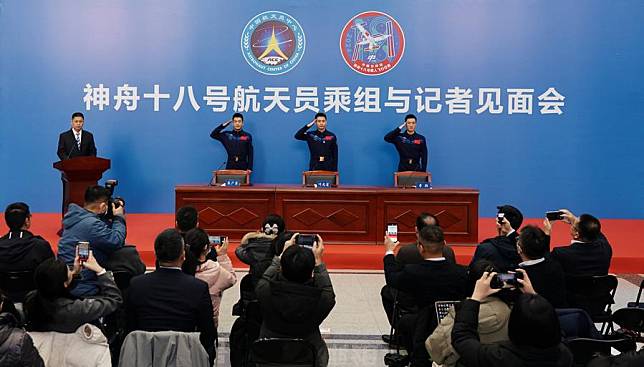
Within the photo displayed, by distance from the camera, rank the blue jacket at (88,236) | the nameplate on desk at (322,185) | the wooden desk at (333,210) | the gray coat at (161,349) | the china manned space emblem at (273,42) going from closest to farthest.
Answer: the gray coat at (161,349) < the blue jacket at (88,236) < the wooden desk at (333,210) < the nameplate on desk at (322,185) < the china manned space emblem at (273,42)

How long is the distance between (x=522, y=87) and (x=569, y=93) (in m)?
0.61

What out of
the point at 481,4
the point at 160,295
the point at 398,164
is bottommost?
the point at 160,295

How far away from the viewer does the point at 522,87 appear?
8.16 meters

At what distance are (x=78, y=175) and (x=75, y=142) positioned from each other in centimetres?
93

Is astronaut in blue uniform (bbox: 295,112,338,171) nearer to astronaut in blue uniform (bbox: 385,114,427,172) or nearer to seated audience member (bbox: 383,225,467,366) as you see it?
astronaut in blue uniform (bbox: 385,114,427,172)

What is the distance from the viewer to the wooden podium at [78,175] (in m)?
6.42

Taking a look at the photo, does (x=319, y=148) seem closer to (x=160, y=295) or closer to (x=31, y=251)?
(x=31, y=251)

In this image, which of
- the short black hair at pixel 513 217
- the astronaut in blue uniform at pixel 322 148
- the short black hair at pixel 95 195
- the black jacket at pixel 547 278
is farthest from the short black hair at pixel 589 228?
the astronaut in blue uniform at pixel 322 148

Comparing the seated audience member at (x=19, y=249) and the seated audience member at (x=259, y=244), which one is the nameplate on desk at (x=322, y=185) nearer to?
the seated audience member at (x=259, y=244)

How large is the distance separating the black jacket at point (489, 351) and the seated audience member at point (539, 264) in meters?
0.82

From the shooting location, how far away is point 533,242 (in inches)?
112

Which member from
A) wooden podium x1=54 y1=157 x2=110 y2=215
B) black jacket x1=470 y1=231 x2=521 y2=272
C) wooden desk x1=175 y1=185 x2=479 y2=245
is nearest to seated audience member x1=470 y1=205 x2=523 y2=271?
black jacket x1=470 y1=231 x2=521 y2=272

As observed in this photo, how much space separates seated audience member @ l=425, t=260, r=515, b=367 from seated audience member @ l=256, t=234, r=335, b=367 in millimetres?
472

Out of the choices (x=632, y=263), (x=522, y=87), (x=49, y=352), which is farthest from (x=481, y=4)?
(x=49, y=352)
